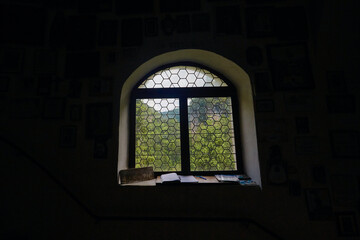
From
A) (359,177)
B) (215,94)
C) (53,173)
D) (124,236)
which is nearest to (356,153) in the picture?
(359,177)

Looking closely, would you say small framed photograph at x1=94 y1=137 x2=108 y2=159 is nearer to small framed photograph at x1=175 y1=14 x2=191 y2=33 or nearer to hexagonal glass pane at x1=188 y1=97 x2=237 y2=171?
hexagonal glass pane at x1=188 y1=97 x2=237 y2=171

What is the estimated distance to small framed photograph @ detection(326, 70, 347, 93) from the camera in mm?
1361

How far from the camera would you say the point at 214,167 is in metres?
1.73

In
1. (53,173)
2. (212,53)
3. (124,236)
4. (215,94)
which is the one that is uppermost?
(212,53)

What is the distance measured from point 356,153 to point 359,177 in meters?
0.19

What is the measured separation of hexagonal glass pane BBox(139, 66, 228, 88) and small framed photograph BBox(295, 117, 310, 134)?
0.86 meters

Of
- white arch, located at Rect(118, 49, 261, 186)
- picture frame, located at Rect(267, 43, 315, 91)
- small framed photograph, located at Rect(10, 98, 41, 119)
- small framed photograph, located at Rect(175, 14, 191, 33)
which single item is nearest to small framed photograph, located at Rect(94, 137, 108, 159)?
white arch, located at Rect(118, 49, 261, 186)

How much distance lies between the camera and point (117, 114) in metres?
1.47

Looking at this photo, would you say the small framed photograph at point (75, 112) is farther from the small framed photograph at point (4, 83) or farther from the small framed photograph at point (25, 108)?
the small framed photograph at point (4, 83)

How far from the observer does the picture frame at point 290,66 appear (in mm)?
1396

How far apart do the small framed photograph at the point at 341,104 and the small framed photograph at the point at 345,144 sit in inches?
7.4

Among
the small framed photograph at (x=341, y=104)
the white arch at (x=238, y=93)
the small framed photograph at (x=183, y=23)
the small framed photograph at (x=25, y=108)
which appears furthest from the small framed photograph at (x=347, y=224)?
the small framed photograph at (x=25, y=108)

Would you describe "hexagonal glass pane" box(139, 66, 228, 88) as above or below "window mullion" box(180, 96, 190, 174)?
above

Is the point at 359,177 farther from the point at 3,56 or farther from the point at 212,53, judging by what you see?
the point at 3,56
